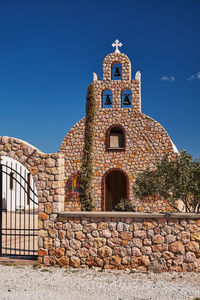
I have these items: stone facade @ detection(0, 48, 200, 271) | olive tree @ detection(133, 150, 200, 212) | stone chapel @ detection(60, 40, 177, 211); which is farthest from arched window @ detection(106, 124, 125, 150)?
stone facade @ detection(0, 48, 200, 271)

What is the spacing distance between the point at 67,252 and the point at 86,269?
2.12ft

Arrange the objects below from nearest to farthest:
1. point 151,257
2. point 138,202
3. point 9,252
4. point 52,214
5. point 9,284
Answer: point 9,284 < point 151,257 < point 52,214 < point 9,252 < point 138,202

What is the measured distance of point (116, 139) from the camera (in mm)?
16234

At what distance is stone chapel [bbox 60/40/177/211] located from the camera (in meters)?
15.7

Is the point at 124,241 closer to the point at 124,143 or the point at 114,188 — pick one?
the point at 114,188

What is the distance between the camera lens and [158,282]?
6.73m

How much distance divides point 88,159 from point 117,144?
1775 millimetres

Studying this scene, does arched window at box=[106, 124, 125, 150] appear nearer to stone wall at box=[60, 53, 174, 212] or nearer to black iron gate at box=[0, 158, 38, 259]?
stone wall at box=[60, 53, 174, 212]

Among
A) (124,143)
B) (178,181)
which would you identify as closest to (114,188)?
(124,143)

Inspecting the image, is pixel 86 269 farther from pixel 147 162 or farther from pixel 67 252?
pixel 147 162

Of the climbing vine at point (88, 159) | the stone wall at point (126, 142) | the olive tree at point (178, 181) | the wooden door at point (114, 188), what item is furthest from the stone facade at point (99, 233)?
the wooden door at point (114, 188)

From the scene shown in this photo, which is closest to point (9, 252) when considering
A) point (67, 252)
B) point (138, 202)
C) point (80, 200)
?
point (67, 252)

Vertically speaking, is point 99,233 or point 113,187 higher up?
point 113,187

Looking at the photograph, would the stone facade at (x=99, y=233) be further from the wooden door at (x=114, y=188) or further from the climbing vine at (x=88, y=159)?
the wooden door at (x=114, y=188)
